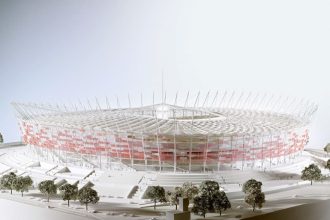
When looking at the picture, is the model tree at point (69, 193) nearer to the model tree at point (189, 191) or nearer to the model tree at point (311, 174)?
the model tree at point (189, 191)

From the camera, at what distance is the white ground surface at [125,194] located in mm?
37312

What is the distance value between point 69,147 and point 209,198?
18060mm

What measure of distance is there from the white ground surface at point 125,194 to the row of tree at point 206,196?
1.95 feet

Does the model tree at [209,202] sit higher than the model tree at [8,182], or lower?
lower

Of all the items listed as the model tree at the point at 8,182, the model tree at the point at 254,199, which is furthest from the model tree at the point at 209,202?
the model tree at the point at 8,182

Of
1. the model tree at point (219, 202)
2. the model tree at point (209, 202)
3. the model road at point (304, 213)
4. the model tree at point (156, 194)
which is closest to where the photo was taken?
the model tree at point (209, 202)

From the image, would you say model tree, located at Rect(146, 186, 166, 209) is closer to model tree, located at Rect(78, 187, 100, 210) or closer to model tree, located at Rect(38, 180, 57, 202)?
model tree, located at Rect(78, 187, 100, 210)

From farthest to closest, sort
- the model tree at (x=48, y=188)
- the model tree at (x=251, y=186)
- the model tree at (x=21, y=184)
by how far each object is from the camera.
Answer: the model tree at (x=21, y=184)
the model tree at (x=48, y=188)
the model tree at (x=251, y=186)

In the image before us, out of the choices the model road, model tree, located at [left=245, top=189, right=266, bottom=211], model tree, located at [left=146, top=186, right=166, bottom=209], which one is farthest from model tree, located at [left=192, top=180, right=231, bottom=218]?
model tree, located at [left=146, top=186, right=166, bottom=209]

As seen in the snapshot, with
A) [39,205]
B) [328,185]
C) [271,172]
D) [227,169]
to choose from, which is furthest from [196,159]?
[39,205]

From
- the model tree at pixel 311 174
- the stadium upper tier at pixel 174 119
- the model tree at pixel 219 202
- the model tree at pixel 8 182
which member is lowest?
the model tree at pixel 219 202

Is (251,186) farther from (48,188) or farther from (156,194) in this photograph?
(48,188)

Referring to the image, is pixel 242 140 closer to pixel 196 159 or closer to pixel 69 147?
pixel 196 159

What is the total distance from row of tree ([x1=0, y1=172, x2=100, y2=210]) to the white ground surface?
1.84 feet
